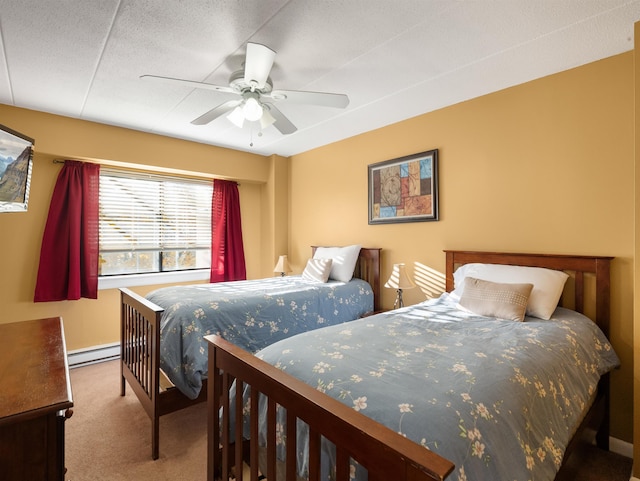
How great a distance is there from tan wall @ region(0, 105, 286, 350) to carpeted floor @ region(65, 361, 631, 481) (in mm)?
1071

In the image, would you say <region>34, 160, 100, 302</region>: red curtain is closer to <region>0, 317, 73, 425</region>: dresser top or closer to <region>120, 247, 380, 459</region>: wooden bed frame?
<region>120, 247, 380, 459</region>: wooden bed frame

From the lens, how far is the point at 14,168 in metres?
1.74

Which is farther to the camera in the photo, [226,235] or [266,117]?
[226,235]

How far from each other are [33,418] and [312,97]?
6.82ft

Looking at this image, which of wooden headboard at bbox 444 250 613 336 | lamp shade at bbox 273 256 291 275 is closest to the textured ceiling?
wooden headboard at bbox 444 250 613 336

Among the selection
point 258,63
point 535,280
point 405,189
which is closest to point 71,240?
point 258,63

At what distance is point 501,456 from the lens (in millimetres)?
966

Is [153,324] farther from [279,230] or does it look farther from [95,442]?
[279,230]

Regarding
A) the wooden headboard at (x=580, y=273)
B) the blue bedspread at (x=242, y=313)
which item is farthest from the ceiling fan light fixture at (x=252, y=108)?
the wooden headboard at (x=580, y=273)

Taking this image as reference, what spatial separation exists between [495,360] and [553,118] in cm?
197

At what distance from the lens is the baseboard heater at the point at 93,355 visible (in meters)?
3.37

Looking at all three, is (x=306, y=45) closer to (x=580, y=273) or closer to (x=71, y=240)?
(x=580, y=273)

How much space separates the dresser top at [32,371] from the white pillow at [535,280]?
7.74 ft

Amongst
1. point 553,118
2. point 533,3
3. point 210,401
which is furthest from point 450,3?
point 210,401
